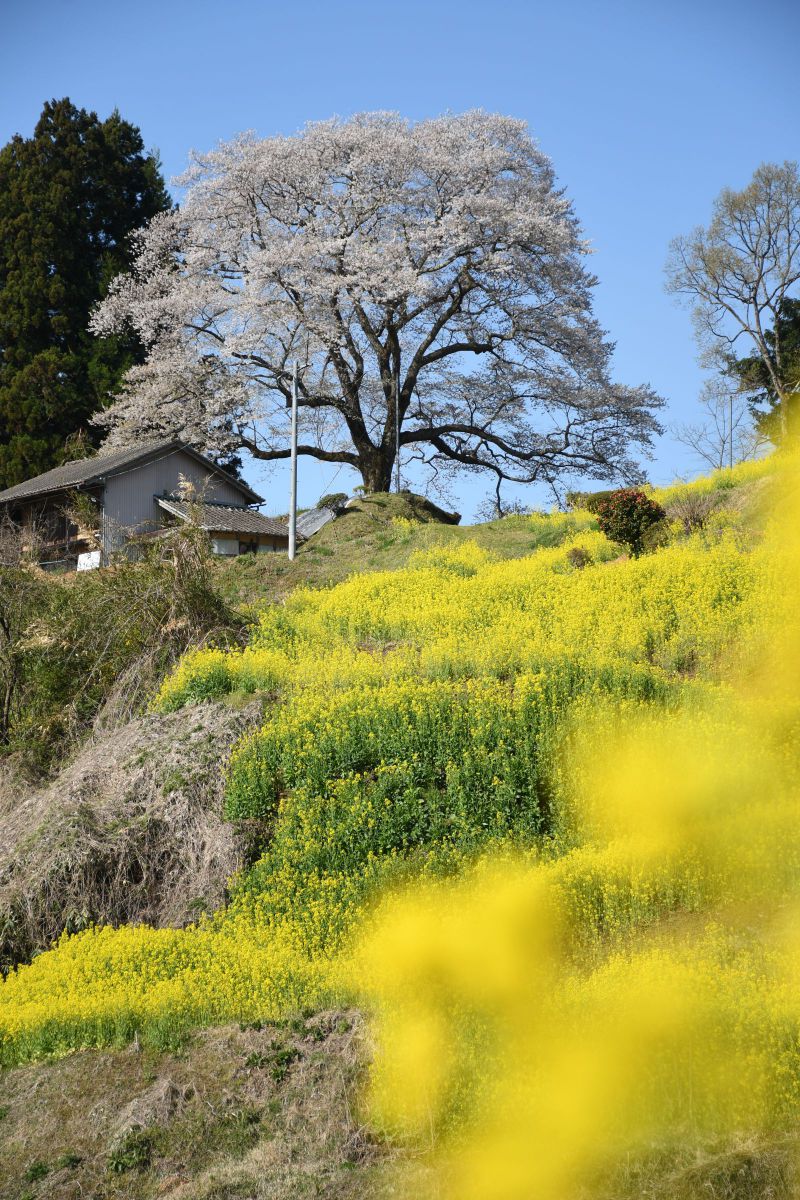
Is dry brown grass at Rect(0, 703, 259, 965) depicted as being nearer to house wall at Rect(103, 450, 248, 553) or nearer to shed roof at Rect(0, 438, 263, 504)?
house wall at Rect(103, 450, 248, 553)

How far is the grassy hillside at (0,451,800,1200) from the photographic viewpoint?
644 centimetres

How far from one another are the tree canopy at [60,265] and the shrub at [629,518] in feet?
76.1

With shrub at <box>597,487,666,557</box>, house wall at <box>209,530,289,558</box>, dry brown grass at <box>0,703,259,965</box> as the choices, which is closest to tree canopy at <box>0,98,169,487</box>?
house wall at <box>209,530,289,558</box>

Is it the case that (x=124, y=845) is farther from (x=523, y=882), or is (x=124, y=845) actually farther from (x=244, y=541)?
(x=244, y=541)

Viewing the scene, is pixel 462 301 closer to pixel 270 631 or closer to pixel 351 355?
pixel 351 355

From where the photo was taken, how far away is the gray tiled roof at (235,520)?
98.0ft

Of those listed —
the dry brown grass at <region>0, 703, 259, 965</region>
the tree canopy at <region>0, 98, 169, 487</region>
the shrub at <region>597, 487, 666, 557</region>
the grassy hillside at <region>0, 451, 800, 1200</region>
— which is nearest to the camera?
the grassy hillside at <region>0, 451, 800, 1200</region>

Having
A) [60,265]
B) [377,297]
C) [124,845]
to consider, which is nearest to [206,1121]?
[124,845]

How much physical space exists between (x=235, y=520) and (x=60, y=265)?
13827mm

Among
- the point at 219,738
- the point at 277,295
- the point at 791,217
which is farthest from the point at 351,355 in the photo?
the point at 219,738

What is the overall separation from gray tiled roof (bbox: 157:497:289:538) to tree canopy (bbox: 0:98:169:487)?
7.21 m

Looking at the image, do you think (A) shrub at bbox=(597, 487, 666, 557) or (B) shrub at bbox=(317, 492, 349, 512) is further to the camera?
(B) shrub at bbox=(317, 492, 349, 512)

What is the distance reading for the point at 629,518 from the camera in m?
17.3

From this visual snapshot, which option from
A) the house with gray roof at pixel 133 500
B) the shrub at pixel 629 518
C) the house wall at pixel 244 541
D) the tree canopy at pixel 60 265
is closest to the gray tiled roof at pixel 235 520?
the house with gray roof at pixel 133 500
